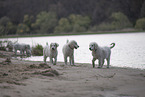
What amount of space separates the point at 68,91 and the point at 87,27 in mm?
100755

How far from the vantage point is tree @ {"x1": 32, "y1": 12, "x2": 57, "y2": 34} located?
11006cm

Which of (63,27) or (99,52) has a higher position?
(63,27)

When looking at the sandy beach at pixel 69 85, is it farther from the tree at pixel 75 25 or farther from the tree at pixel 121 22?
the tree at pixel 75 25

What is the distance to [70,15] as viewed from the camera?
373ft

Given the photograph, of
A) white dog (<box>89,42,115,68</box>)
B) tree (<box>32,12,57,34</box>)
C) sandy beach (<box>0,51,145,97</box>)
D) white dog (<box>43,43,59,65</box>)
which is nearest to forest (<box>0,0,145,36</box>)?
tree (<box>32,12,57,34</box>)

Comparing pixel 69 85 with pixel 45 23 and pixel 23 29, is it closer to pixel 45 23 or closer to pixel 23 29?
pixel 23 29

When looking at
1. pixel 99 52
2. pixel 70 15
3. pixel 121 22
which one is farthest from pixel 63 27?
pixel 99 52

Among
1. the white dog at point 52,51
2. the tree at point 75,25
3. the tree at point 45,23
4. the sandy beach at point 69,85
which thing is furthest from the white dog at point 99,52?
the tree at point 45,23

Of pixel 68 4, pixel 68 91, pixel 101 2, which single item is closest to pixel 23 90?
pixel 68 91

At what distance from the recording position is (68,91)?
6852 mm

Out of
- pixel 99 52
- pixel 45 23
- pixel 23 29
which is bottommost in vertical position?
pixel 99 52

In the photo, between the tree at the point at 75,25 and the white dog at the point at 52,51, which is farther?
the tree at the point at 75,25

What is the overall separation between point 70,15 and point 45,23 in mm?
12521

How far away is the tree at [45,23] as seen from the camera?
11006cm
